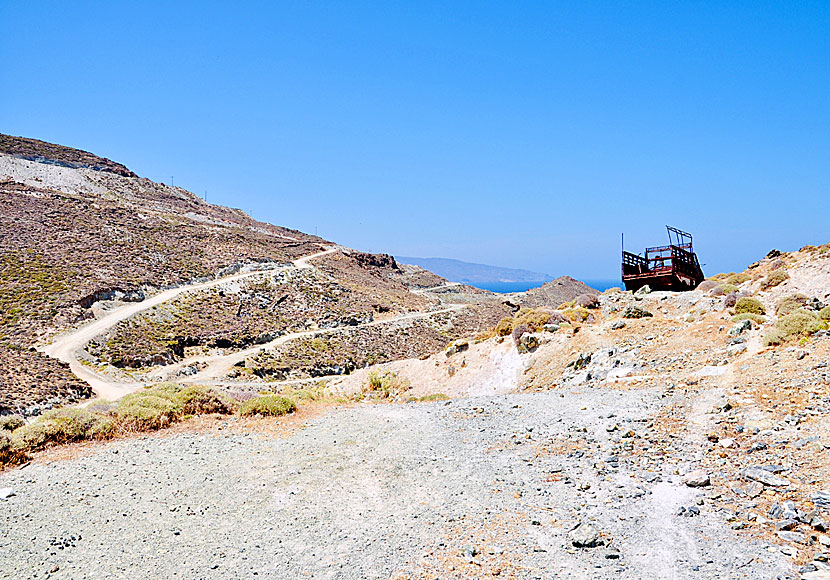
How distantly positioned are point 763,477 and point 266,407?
11341mm

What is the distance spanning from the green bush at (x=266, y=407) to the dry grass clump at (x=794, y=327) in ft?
44.0

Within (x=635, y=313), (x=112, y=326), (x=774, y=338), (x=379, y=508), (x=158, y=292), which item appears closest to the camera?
(x=379, y=508)

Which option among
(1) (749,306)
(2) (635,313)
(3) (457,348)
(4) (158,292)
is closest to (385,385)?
(3) (457,348)

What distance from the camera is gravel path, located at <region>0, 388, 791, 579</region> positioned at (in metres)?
6.42

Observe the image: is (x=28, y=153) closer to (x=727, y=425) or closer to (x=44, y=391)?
(x=44, y=391)

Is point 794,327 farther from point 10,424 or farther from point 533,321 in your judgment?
point 10,424

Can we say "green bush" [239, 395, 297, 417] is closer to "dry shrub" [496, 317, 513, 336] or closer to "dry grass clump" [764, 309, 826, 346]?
"dry shrub" [496, 317, 513, 336]

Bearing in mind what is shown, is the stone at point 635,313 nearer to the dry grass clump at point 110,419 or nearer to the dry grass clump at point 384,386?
the dry grass clump at point 384,386

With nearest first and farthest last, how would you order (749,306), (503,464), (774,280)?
(503,464)
(749,306)
(774,280)

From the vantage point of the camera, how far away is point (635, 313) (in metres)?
22.7

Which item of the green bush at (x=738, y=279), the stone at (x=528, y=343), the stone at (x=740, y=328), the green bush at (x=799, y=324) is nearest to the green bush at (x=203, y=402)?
the stone at (x=528, y=343)

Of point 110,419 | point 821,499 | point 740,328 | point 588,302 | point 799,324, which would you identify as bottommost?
point 110,419

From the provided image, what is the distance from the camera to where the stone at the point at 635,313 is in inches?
891

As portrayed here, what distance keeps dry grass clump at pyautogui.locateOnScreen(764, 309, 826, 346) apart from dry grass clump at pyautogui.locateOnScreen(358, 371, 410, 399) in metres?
14.3
